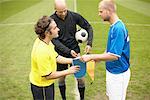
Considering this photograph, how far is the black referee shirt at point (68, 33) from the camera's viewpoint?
7.19 m

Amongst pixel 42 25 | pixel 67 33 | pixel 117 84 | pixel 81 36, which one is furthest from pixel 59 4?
pixel 117 84

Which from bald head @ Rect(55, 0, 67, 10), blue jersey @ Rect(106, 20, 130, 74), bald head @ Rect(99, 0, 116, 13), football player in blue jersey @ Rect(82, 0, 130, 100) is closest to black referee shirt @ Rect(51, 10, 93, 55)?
bald head @ Rect(55, 0, 67, 10)

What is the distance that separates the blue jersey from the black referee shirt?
173 cm

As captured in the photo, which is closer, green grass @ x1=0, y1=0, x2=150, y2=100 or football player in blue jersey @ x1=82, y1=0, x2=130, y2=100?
football player in blue jersey @ x1=82, y1=0, x2=130, y2=100

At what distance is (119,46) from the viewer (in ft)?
17.4

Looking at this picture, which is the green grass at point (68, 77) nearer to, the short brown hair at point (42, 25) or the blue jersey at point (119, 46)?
the blue jersey at point (119, 46)

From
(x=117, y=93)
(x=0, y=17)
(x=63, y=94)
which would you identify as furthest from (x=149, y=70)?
(x=0, y=17)

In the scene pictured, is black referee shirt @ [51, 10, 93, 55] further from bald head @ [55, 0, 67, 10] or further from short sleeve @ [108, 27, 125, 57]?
short sleeve @ [108, 27, 125, 57]

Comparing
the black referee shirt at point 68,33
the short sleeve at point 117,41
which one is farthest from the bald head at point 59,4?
the short sleeve at point 117,41

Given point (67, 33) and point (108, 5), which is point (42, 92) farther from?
point (67, 33)

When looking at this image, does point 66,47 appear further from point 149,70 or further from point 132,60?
point 132,60

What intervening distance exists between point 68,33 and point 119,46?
2.26 metres

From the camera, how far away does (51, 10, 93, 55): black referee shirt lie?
7.19m

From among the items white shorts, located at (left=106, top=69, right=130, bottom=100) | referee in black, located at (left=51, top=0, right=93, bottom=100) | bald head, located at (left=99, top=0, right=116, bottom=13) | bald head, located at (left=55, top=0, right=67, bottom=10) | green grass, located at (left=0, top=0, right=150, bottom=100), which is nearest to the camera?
bald head, located at (left=99, top=0, right=116, bottom=13)
